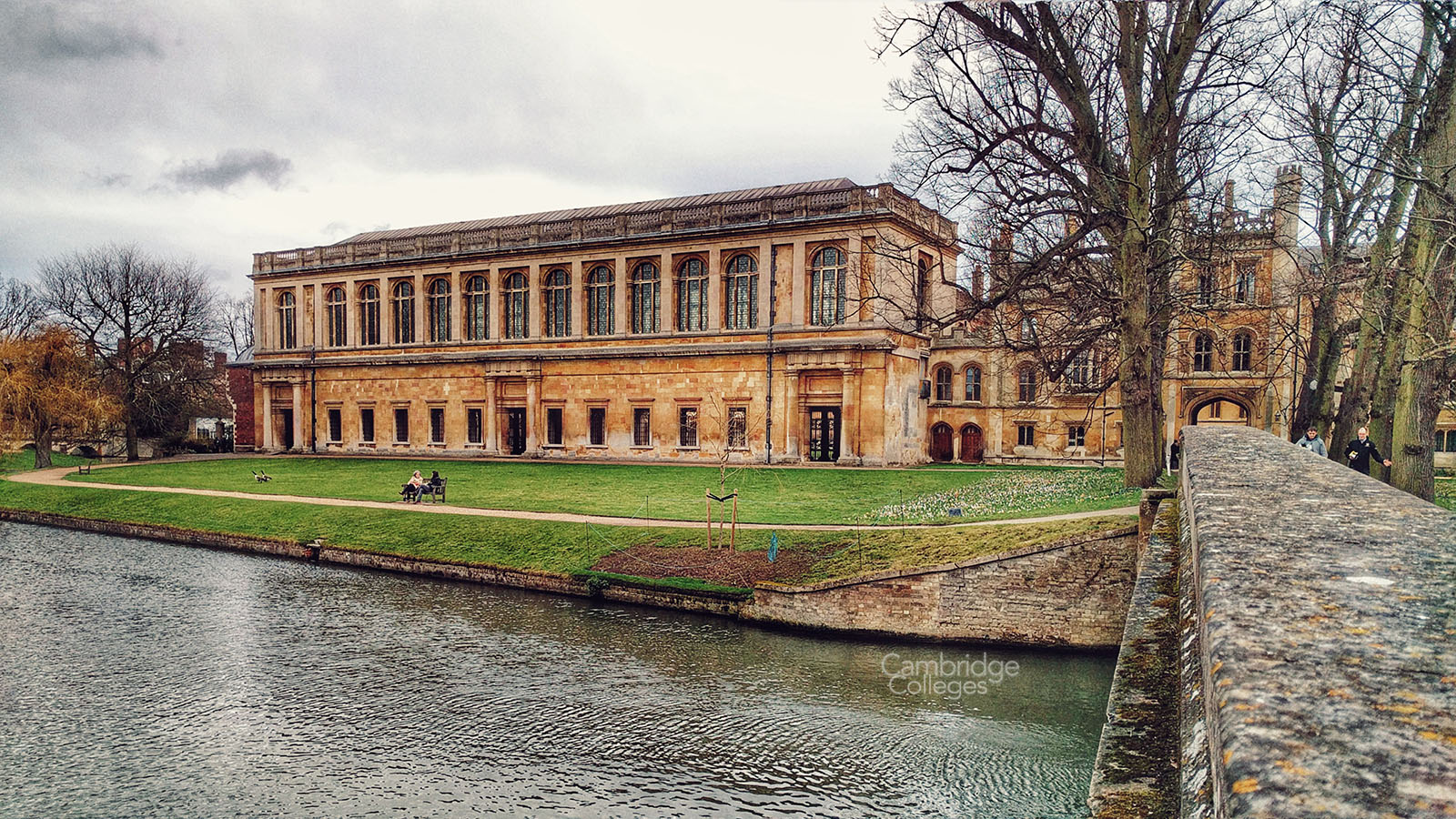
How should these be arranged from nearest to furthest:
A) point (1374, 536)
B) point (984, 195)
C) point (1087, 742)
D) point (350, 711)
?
point (1374, 536) < point (1087, 742) < point (350, 711) < point (984, 195)

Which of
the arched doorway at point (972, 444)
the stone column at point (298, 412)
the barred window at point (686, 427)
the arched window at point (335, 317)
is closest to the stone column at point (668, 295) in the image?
the barred window at point (686, 427)

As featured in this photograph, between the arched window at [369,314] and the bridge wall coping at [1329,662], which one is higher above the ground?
the arched window at [369,314]

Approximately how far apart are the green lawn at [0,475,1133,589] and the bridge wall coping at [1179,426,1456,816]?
10.5 meters

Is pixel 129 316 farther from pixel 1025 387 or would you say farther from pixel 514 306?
pixel 1025 387

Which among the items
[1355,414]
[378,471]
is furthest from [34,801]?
[378,471]

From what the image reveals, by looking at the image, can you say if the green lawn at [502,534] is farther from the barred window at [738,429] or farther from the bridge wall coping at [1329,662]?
the barred window at [738,429]

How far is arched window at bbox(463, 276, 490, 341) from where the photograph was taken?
141 ft

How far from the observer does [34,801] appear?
882 cm

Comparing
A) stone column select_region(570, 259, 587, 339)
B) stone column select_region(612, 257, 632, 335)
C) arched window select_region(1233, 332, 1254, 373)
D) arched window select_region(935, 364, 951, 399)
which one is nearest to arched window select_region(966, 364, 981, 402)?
arched window select_region(935, 364, 951, 399)

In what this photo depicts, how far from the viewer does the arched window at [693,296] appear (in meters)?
37.6

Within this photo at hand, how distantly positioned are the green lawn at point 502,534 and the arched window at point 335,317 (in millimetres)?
18551

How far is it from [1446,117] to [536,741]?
1437 centimetres

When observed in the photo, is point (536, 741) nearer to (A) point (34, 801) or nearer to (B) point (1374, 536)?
(A) point (34, 801)

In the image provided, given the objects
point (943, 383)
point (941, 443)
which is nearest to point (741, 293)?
point (943, 383)
